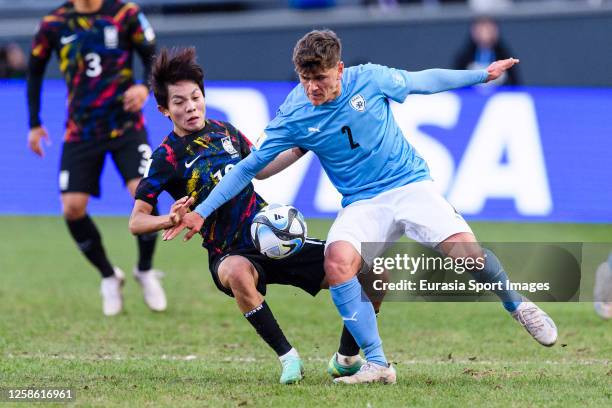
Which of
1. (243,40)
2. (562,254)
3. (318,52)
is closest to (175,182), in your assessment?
(318,52)

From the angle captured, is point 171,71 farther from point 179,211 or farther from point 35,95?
point 35,95

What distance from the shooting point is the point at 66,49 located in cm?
905

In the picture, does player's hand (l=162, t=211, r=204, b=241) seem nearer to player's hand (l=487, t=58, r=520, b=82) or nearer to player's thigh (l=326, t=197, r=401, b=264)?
player's thigh (l=326, t=197, r=401, b=264)

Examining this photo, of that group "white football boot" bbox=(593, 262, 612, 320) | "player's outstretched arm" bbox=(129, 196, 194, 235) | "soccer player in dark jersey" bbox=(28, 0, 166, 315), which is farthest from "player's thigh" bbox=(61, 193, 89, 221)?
"white football boot" bbox=(593, 262, 612, 320)

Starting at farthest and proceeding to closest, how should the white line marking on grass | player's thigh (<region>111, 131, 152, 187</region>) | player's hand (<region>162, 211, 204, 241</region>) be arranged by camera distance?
player's thigh (<region>111, 131, 152, 187</region>) → the white line marking on grass → player's hand (<region>162, 211, 204, 241</region>)

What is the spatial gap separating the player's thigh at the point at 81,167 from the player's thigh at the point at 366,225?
329 cm

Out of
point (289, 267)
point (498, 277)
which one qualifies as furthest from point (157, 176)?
point (498, 277)

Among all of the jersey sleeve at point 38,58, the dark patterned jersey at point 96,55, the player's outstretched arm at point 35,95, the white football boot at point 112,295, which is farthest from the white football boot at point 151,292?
the jersey sleeve at point 38,58

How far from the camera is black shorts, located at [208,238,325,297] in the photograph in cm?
639

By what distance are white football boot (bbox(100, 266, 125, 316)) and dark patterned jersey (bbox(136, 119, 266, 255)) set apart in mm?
2599

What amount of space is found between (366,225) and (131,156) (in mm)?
3281

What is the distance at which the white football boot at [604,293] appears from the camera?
858 centimetres

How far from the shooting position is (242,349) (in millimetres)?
7578

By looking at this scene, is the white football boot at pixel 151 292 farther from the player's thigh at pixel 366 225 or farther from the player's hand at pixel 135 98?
the player's thigh at pixel 366 225
